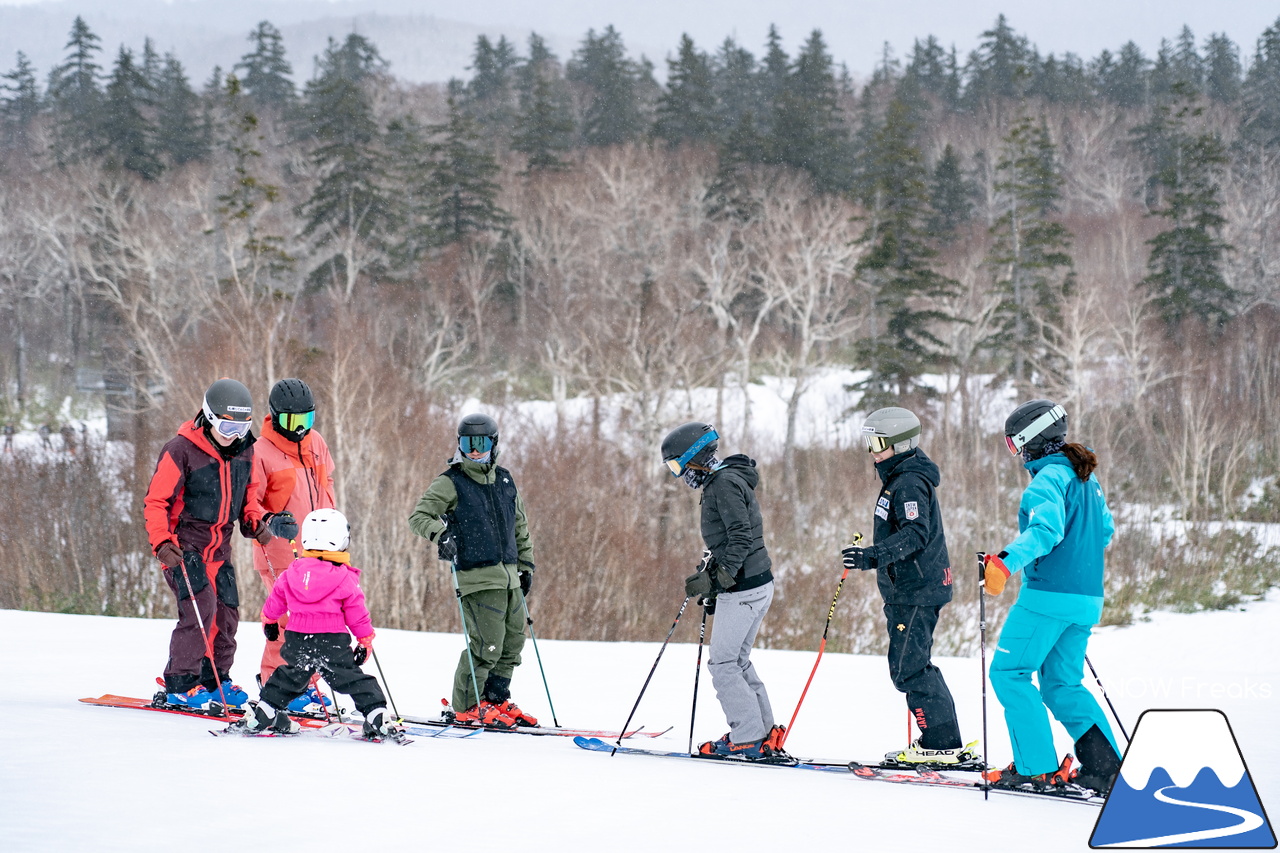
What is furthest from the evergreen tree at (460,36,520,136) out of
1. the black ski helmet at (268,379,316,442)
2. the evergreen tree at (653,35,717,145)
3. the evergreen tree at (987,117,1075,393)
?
the black ski helmet at (268,379,316,442)

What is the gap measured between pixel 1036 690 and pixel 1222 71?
3054 inches

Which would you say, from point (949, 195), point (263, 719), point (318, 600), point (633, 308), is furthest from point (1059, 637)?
point (949, 195)

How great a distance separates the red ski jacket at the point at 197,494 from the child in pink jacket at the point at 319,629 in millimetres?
931

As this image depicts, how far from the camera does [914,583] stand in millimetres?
5434

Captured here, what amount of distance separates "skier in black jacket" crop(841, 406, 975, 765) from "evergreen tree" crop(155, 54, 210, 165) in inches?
2080

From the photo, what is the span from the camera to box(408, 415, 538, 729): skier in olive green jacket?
6.13 m

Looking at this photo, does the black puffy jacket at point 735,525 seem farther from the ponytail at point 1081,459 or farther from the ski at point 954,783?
the ponytail at point 1081,459

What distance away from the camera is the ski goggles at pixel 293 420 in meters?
6.33

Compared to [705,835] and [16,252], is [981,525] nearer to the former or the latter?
[705,835]

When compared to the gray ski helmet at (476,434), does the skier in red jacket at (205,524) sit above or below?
below

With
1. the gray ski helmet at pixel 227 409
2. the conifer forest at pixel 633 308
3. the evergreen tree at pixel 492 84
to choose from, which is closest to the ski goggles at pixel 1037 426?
the gray ski helmet at pixel 227 409

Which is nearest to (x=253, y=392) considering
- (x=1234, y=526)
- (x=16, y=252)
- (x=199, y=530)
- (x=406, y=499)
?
(x=406, y=499)

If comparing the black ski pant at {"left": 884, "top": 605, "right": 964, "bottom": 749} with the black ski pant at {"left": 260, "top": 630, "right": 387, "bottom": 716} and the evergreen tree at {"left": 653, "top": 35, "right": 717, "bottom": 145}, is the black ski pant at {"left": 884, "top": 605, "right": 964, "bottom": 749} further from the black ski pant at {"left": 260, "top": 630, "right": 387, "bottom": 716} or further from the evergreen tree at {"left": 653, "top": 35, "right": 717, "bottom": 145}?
the evergreen tree at {"left": 653, "top": 35, "right": 717, "bottom": 145}

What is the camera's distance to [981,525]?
2927 centimetres
